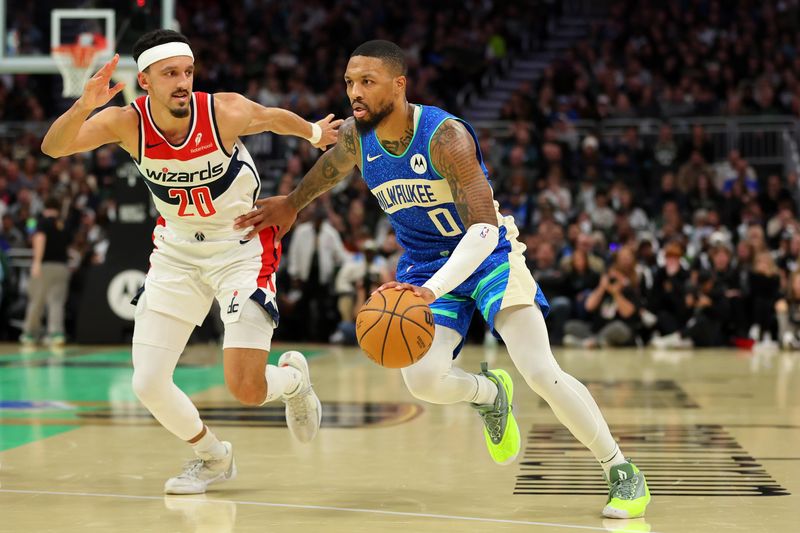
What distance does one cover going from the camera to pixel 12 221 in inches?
741

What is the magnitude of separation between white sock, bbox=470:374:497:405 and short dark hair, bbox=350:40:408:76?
5.25ft

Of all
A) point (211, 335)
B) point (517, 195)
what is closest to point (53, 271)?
point (211, 335)

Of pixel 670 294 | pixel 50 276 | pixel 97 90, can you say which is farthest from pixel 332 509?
pixel 50 276

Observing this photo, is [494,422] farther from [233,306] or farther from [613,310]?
[613,310]

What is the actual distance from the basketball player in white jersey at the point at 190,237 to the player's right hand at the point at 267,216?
42 millimetres

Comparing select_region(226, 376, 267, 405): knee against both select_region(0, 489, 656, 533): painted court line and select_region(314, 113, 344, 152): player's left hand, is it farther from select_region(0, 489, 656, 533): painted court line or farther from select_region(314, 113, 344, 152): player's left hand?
select_region(314, 113, 344, 152): player's left hand

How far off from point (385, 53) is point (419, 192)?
0.68 meters

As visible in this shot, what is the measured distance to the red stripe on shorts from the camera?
6.14 meters

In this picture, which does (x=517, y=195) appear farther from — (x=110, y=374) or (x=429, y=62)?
(x=110, y=374)

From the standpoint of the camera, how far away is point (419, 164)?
18.1 ft

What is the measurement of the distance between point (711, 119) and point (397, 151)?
1622 cm

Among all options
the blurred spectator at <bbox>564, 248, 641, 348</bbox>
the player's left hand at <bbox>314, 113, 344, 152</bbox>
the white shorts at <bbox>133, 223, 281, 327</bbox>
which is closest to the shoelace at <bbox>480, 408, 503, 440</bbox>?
the white shorts at <bbox>133, 223, 281, 327</bbox>

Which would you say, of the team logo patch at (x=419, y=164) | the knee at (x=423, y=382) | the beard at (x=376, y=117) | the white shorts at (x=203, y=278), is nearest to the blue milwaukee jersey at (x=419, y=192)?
the team logo patch at (x=419, y=164)

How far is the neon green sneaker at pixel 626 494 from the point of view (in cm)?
518
